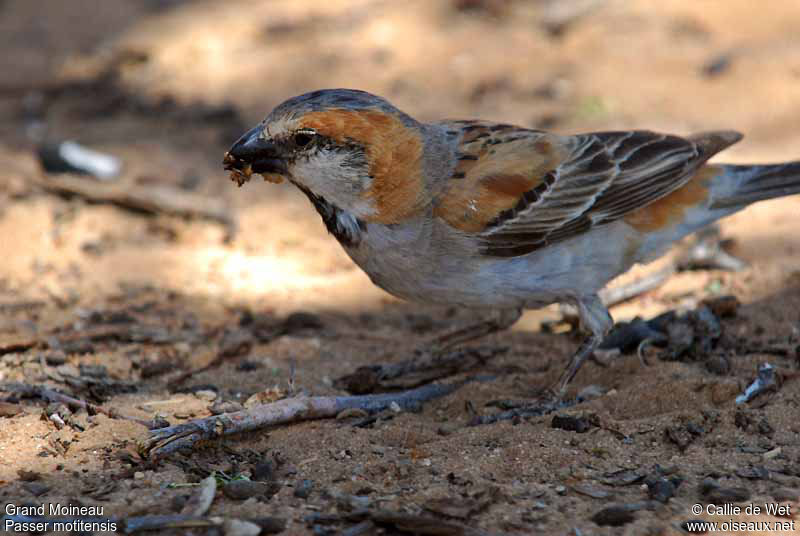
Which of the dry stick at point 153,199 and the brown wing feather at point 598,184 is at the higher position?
the dry stick at point 153,199

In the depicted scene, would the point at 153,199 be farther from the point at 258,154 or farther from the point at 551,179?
the point at 551,179

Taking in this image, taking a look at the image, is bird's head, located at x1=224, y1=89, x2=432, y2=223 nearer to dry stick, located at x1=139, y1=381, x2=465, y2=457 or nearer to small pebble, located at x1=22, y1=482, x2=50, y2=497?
dry stick, located at x1=139, y1=381, x2=465, y2=457

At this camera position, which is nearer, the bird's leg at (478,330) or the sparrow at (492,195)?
the sparrow at (492,195)

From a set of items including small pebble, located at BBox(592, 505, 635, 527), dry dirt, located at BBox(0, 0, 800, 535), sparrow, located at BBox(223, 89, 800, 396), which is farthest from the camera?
sparrow, located at BBox(223, 89, 800, 396)

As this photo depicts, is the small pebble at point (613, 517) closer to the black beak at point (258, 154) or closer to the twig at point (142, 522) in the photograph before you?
the twig at point (142, 522)

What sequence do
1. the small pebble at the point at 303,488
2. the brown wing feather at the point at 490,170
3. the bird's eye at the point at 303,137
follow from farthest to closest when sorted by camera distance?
the brown wing feather at the point at 490,170, the bird's eye at the point at 303,137, the small pebble at the point at 303,488

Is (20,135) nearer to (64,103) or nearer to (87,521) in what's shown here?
(64,103)

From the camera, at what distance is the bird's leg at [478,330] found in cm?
656

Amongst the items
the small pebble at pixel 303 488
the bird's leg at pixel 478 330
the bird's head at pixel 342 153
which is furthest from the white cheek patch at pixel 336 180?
the small pebble at pixel 303 488

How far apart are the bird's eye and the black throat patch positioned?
0.33m

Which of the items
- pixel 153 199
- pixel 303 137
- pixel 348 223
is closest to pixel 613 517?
pixel 348 223

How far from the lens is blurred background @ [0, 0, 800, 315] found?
805 centimetres

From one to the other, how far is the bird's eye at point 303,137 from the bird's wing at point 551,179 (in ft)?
2.91

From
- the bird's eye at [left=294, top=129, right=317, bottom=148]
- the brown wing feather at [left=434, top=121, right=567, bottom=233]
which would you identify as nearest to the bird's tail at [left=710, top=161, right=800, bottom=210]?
the brown wing feather at [left=434, top=121, right=567, bottom=233]
